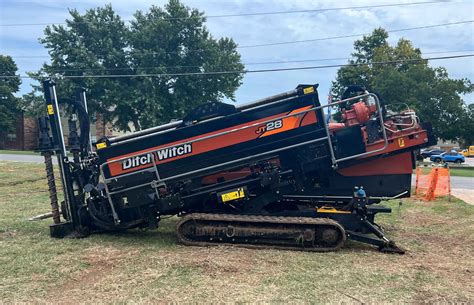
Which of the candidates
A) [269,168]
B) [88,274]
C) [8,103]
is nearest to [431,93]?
[269,168]

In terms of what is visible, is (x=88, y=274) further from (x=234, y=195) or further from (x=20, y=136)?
(x=20, y=136)

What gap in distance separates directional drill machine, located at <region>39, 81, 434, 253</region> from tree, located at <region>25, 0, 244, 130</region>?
79.4 feet

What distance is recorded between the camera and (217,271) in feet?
17.2

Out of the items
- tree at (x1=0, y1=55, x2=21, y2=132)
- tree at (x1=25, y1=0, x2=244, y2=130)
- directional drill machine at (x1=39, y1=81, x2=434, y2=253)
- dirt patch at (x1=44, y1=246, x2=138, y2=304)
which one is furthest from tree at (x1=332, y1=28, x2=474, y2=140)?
tree at (x1=0, y1=55, x2=21, y2=132)

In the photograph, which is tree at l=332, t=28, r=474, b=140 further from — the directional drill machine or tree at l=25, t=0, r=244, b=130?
the directional drill machine

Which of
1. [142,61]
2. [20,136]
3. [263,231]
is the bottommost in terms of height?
[263,231]

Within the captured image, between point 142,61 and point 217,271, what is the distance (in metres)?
28.8

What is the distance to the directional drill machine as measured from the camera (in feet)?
20.6

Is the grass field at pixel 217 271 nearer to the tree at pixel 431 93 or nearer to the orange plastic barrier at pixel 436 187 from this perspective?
the orange plastic barrier at pixel 436 187

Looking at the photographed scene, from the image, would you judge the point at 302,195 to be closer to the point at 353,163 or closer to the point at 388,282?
the point at 353,163

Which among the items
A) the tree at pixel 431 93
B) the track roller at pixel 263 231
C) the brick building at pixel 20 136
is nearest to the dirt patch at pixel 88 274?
the track roller at pixel 263 231

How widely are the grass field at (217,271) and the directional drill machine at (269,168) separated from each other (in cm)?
38

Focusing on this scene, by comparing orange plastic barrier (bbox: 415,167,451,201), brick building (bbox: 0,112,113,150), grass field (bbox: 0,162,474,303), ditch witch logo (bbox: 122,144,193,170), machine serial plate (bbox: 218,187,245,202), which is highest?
brick building (bbox: 0,112,113,150)

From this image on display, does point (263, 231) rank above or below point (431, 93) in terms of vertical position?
below
